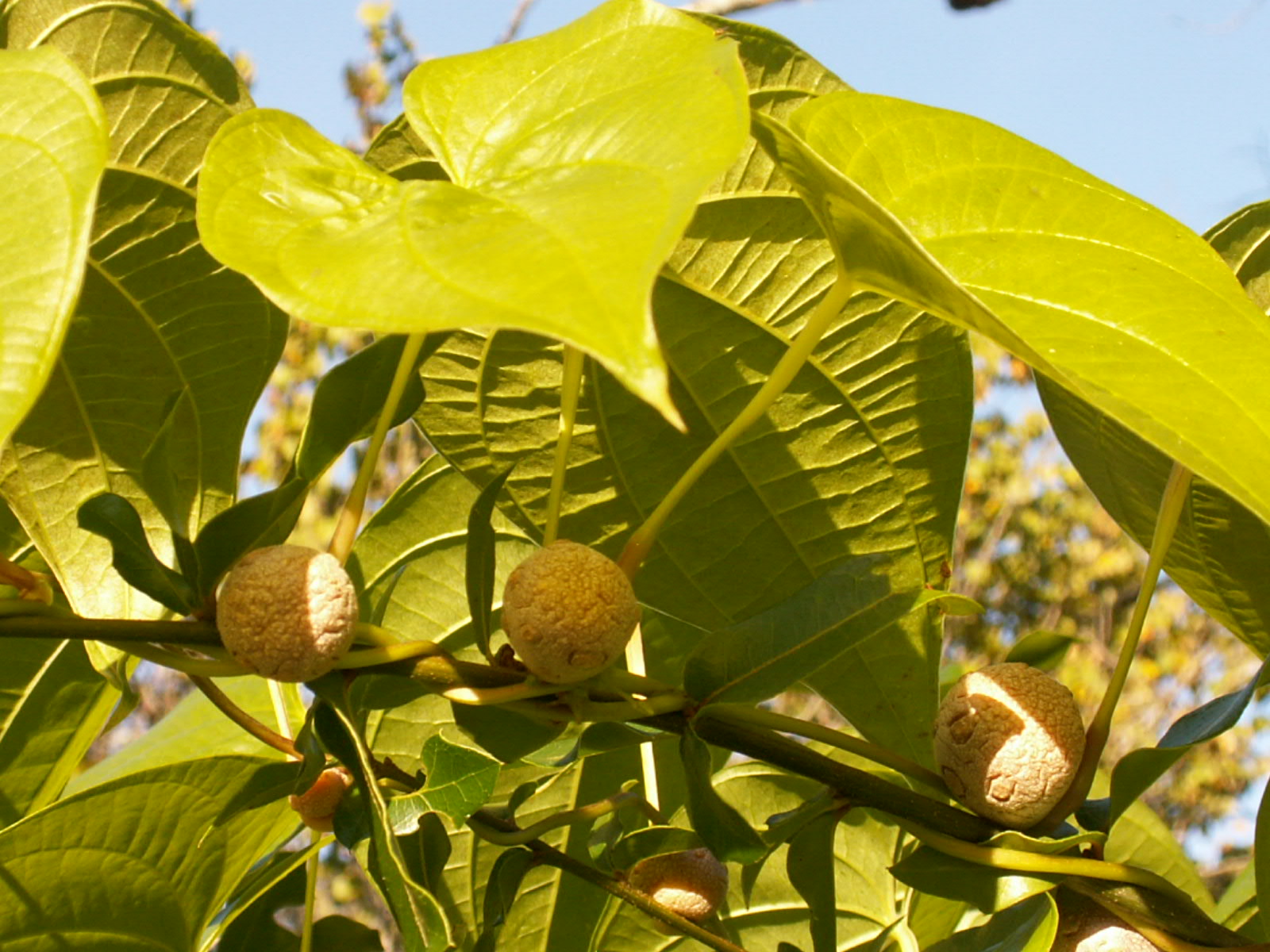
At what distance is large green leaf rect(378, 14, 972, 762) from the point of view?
0.74 metres

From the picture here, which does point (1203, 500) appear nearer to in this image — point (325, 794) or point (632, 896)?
point (632, 896)

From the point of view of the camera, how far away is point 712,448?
609mm

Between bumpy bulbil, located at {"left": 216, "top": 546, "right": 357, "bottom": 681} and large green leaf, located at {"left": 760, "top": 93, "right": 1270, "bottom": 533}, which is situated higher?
large green leaf, located at {"left": 760, "top": 93, "right": 1270, "bottom": 533}

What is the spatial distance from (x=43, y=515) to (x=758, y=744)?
38 centimetres

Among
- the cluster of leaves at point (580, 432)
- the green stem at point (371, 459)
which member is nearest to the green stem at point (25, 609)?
the cluster of leaves at point (580, 432)

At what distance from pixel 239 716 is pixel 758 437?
0.32m

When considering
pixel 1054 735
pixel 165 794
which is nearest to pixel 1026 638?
pixel 1054 735

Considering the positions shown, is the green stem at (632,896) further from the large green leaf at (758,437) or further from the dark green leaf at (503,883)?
the large green leaf at (758,437)

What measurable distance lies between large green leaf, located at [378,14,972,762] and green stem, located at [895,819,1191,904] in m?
0.16

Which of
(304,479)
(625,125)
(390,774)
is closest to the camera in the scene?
(625,125)

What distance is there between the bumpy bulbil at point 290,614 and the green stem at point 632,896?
7.2 inches

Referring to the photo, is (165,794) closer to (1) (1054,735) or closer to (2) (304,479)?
(2) (304,479)

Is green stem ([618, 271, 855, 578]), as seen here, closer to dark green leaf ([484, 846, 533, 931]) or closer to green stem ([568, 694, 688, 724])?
green stem ([568, 694, 688, 724])

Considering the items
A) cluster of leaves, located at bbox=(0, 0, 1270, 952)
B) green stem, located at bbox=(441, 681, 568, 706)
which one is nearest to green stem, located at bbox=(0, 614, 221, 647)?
cluster of leaves, located at bbox=(0, 0, 1270, 952)
